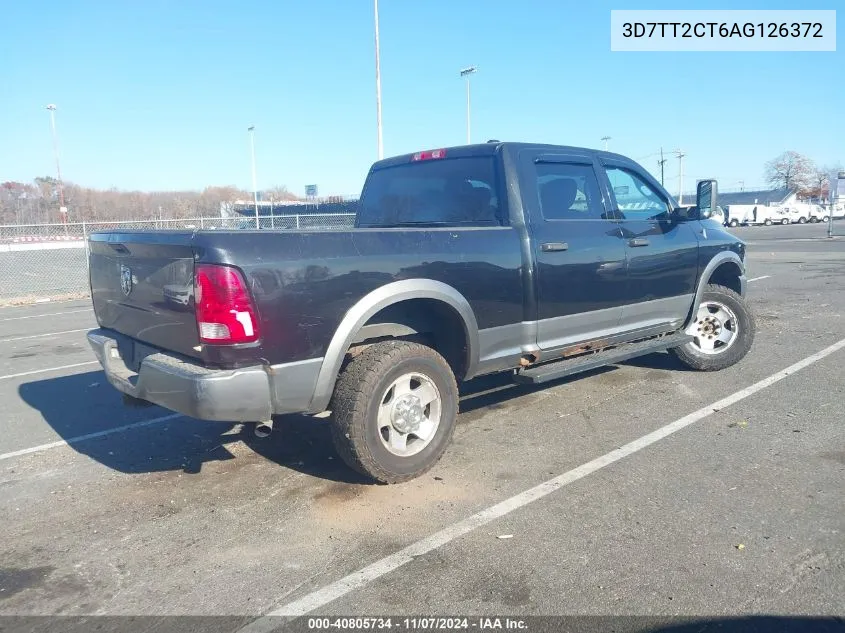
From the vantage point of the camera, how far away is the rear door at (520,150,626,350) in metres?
4.73

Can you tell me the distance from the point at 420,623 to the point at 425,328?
207 centimetres

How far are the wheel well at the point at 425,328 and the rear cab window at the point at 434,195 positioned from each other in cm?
83

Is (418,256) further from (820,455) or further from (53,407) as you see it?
(53,407)

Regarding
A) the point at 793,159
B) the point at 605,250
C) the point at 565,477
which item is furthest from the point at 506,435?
the point at 793,159

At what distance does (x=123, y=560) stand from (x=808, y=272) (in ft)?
52.8

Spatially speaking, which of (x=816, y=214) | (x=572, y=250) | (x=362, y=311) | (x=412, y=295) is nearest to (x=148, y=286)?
(x=362, y=311)

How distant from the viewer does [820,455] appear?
4.27 meters

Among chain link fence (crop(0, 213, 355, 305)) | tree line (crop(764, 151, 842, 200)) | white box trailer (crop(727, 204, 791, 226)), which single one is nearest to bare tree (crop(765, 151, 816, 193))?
tree line (crop(764, 151, 842, 200))

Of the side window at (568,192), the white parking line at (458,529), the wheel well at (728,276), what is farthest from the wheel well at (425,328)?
the wheel well at (728,276)

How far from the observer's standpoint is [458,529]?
11.3ft

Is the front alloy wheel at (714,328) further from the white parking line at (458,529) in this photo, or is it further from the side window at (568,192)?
the side window at (568,192)

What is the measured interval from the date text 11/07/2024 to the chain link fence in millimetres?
12928

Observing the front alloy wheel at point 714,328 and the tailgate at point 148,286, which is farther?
the front alloy wheel at point 714,328

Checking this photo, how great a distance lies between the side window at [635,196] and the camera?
551 cm
